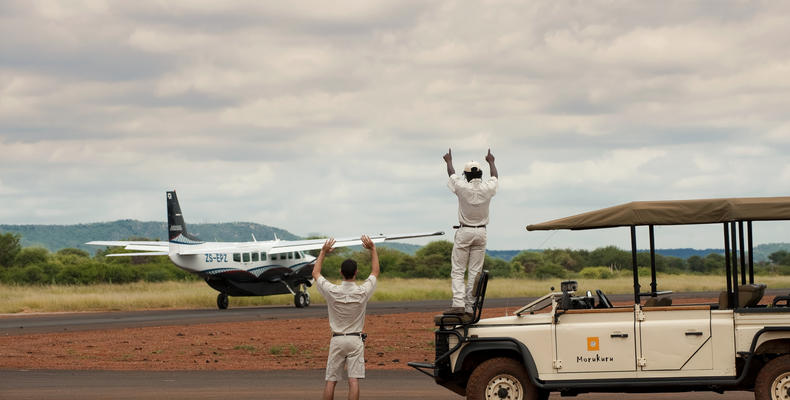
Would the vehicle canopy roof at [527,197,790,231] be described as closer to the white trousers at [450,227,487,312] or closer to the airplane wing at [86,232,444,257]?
the white trousers at [450,227,487,312]

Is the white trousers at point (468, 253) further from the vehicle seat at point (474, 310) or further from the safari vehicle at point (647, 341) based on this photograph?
the safari vehicle at point (647, 341)

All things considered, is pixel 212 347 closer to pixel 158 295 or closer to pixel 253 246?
pixel 253 246

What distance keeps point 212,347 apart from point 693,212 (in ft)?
55.6

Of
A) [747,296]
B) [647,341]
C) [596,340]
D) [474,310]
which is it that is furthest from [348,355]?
[747,296]

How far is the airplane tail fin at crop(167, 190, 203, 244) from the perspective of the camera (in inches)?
1938

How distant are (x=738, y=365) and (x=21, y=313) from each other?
42117mm

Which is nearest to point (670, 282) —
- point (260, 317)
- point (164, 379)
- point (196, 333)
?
point (260, 317)

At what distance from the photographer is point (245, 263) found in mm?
47375

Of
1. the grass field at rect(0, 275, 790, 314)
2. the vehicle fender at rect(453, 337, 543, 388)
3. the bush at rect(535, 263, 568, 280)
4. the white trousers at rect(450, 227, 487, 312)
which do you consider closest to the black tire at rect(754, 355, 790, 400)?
the vehicle fender at rect(453, 337, 543, 388)

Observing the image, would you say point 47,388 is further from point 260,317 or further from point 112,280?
point 112,280

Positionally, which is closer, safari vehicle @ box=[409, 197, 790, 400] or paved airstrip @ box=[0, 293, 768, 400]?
safari vehicle @ box=[409, 197, 790, 400]

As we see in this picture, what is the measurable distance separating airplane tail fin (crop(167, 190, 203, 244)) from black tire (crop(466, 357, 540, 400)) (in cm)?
3903

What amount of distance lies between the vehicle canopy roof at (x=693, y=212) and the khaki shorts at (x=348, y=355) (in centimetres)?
292

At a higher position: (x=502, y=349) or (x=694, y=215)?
(x=694, y=215)
